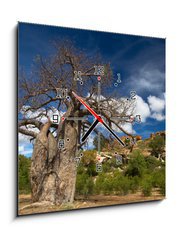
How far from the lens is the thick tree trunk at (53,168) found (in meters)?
2.70

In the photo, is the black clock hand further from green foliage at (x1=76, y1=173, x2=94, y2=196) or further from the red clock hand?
green foliage at (x1=76, y1=173, x2=94, y2=196)

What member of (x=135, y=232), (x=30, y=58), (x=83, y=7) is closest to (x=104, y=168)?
(x=135, y=232)

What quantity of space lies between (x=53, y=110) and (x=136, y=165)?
0.70 m

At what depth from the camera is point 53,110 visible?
274cm

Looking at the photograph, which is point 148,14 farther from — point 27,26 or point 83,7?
point 27,26

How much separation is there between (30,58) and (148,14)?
36.2 inches

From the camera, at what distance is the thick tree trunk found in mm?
2695

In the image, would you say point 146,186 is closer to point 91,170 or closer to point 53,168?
point 91,170

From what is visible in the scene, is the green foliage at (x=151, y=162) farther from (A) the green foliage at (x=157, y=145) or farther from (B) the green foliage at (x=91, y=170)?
(B) the green foliage at (x=91, y=170)

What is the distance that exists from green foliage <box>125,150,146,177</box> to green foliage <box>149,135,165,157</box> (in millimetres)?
99

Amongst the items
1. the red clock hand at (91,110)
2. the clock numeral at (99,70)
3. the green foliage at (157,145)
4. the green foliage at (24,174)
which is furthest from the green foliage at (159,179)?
the green foliage at (24,174)

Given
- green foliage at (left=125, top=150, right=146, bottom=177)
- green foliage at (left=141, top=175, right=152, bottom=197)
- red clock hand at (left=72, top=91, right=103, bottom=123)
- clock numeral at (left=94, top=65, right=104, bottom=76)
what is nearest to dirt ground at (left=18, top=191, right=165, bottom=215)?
green foliage at (left=141, top=175, right=152, bottom=197)

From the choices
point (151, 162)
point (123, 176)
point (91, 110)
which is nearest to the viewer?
point (91, 110)

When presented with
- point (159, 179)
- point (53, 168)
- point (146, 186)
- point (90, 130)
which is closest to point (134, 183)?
point (146, 186)
